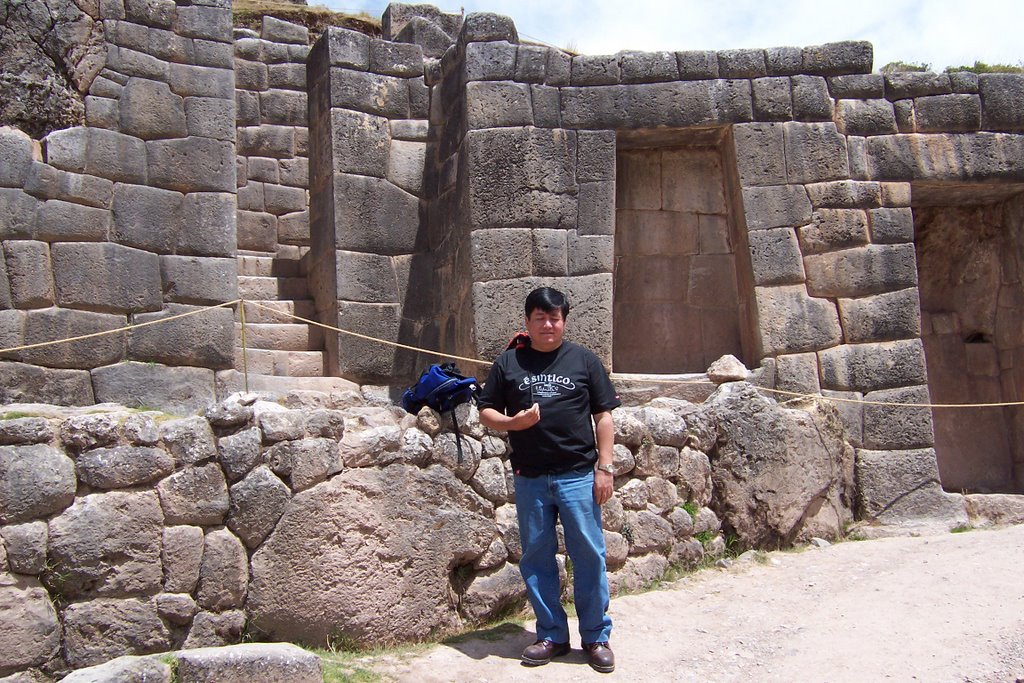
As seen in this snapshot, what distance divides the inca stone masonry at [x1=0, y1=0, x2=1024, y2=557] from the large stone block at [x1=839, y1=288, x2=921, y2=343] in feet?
0.05

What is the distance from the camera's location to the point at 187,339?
24.6ft

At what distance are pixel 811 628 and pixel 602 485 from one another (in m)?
1.50

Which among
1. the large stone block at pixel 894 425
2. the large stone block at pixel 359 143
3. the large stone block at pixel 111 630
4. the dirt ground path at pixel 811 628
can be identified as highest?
the large stone block at pixel 359 143

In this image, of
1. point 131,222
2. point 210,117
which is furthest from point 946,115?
point 131,222

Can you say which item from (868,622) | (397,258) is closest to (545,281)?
(397,258)

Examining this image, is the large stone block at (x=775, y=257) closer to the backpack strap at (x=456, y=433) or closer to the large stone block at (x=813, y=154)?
the large stone block at (x=813, y=154)

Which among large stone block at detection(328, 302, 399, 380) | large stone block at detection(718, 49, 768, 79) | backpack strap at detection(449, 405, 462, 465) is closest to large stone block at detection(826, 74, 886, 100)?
large stone block at detection(718, 49, 768, 79)

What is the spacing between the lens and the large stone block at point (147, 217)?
748cm

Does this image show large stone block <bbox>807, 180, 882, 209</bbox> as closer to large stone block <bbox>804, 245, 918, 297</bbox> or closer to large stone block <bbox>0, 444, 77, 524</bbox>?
large stone block <bbox>804, 245, 918, 297</bbox>

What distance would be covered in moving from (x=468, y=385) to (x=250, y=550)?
138 centimetres

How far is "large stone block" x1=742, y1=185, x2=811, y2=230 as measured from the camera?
8273 mm

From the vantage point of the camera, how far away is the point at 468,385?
214 inches

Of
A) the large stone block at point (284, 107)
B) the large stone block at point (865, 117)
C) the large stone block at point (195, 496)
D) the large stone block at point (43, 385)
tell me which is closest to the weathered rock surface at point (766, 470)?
the large stone block at point (865, 117)

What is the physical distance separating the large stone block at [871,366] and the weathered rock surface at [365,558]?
3.93 meters
